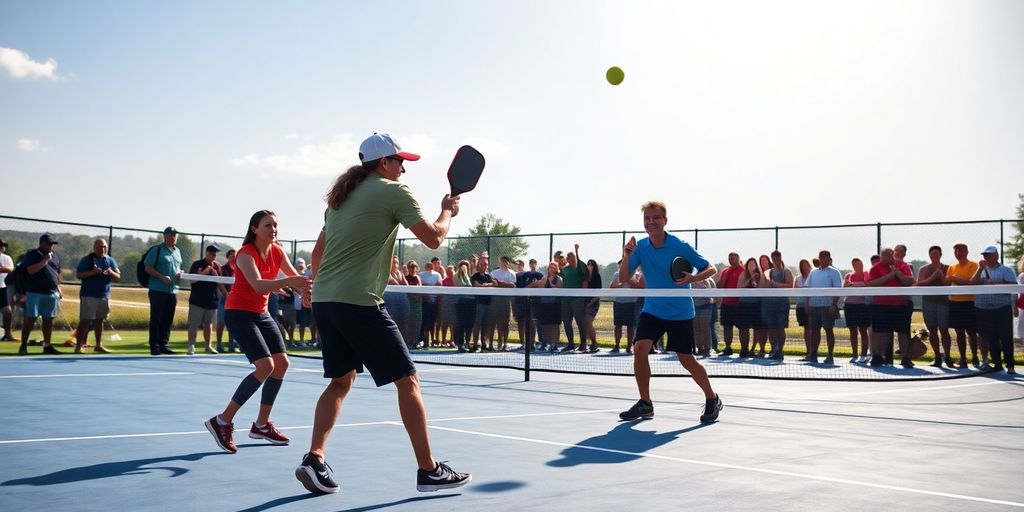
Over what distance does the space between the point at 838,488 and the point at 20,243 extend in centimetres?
1998

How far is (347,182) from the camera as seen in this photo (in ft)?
17.3

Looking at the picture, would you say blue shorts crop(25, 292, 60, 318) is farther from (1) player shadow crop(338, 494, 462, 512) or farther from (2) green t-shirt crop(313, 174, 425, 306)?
(1) player shadow crop(338, 494, 462, 512)

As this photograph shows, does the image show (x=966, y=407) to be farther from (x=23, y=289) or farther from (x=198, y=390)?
(x=23, y=289)

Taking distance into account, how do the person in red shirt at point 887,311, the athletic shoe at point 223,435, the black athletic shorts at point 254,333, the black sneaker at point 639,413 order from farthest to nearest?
the person in red shirt at point 887,311 → the black sneaker at point 639,413 → the black athletic shorts at point 254,333 → the athletic shoe at point 223,435

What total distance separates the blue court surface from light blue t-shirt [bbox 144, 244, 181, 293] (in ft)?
16.5

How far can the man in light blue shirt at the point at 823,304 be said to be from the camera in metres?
17.0

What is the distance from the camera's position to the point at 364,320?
5.17m

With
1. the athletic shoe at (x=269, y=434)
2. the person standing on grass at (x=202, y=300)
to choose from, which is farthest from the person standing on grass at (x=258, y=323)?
the person standing on grass at (x=202, y=300)

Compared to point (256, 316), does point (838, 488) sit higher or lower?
lower

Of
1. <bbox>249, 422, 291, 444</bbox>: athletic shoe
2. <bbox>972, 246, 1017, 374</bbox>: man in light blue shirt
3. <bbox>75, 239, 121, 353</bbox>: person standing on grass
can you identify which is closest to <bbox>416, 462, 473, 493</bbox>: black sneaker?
<bbox>249, 422, 291, 444</bbox>: athletic shoe

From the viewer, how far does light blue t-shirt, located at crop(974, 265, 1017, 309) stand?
15297mm

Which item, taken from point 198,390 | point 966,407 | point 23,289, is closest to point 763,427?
point 966,407

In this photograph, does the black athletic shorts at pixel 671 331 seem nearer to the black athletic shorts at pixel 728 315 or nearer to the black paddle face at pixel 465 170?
the black paddle face at pixel 465 170

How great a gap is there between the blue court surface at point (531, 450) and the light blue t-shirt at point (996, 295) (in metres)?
3.71
